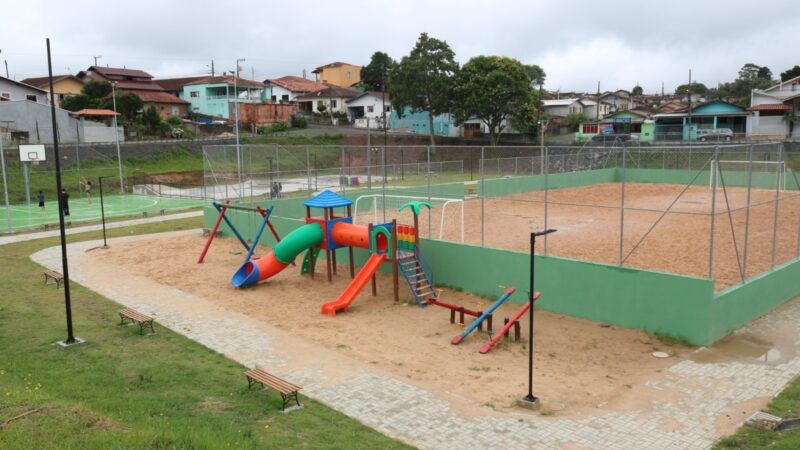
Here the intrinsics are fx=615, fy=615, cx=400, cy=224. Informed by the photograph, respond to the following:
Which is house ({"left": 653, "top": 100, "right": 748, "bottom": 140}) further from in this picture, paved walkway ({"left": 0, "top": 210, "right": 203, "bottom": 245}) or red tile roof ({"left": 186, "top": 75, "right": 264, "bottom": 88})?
red tile roof ({"left": 186, "top": 75, "right": 264, "bottom": 88})

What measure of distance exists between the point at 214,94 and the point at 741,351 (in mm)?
78438

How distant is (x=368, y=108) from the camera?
82.5 metres

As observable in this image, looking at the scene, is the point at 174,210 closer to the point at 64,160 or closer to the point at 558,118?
the point at 64,160

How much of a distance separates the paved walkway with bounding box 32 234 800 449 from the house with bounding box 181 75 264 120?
70777 mm

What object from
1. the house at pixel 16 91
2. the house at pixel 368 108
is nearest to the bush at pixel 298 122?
the house at pixel 368 108

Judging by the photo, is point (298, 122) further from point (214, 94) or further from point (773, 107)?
point (773, 107)

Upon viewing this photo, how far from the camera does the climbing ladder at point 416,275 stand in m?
16.0

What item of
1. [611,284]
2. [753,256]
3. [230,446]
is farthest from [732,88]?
[230,446]

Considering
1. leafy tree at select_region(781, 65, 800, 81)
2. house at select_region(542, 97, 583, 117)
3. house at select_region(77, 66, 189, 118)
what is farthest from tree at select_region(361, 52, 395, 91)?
leafy tree at select_region(781, 65, 800, 81)

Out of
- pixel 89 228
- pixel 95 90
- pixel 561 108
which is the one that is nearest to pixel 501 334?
pixel 89 228

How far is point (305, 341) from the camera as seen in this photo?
13203 mm

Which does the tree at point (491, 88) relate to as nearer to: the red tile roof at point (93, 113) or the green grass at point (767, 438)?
the red tile roof at point (93, 113)

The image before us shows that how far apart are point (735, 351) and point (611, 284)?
2742mm

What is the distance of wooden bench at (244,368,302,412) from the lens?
9508 millimetres
